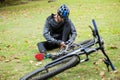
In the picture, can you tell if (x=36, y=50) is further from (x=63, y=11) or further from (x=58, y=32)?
(x=63, y=11)

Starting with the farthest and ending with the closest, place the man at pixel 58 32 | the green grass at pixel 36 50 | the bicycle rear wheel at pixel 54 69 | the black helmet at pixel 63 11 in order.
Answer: the man at pixel 58 32
the black helmet at pixel 63 11
the green grass at pixel 36 50
the bicycle rear wheel at pixel 54 69

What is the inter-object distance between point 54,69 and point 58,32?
2857 mm

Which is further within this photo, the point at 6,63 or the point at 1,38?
the point at 1,38

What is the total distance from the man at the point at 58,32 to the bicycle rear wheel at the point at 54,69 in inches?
77.7

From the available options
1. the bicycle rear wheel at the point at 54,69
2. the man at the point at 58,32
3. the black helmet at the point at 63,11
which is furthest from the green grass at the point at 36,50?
the black helmet at the point at 63,11

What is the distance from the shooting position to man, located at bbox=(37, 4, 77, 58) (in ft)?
28.0

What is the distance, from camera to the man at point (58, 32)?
855 cm

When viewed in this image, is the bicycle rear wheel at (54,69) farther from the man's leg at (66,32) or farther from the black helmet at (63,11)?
the man's leg at (66,32)

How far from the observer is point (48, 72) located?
242 inches

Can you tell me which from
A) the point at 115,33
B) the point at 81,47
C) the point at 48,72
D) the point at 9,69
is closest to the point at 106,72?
the point at 81,47

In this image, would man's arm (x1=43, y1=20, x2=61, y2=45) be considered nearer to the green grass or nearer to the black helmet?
the green grass

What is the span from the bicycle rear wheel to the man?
197cm

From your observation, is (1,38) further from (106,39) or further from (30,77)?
(30,77)

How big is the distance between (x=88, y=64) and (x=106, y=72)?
2.79ft
